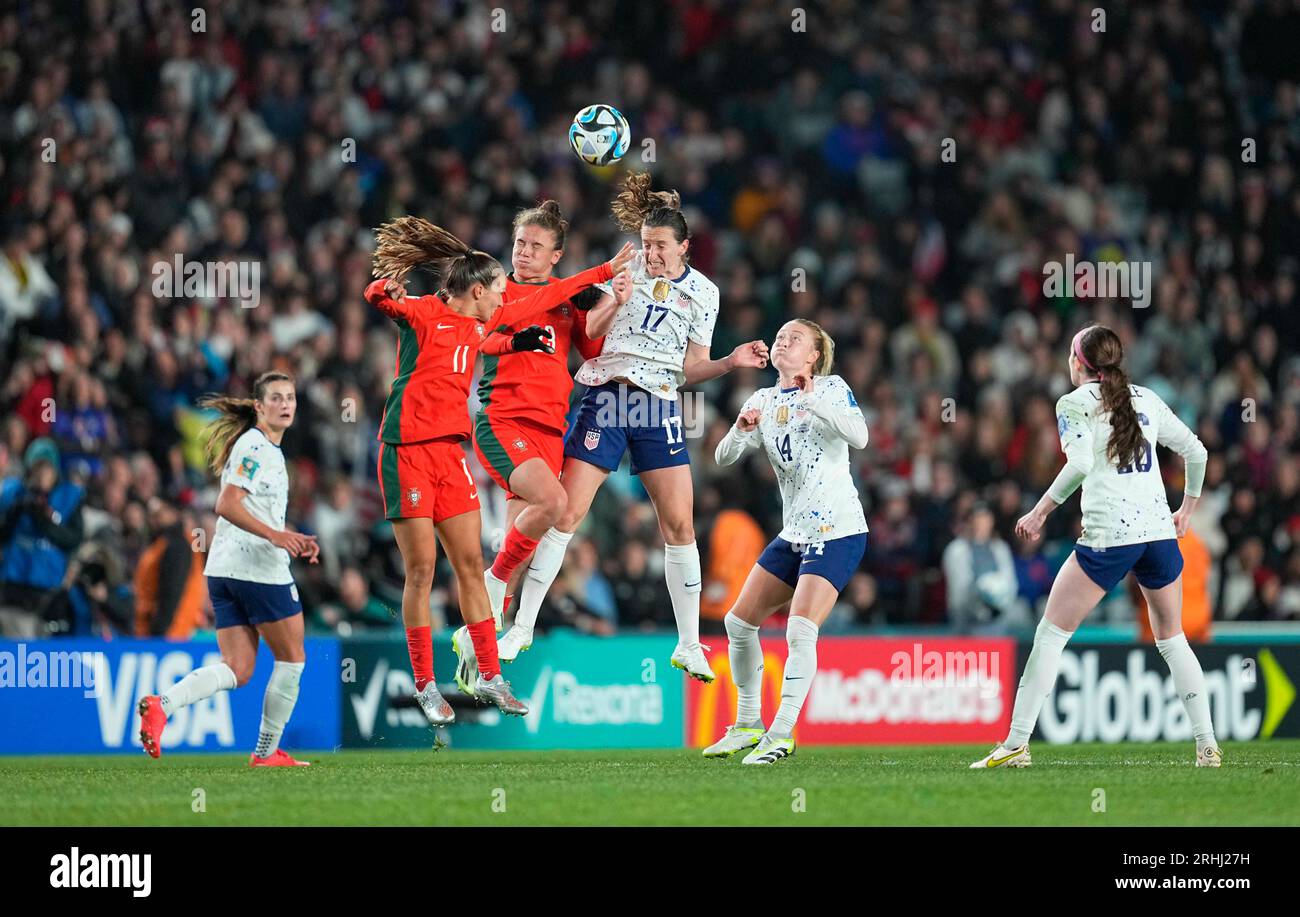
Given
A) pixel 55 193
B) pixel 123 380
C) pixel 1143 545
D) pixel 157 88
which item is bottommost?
pixel 1143 545

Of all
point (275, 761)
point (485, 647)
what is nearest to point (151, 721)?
point (275, 761)

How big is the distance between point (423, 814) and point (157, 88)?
12294mm

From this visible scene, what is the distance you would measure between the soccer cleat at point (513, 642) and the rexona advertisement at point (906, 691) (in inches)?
151

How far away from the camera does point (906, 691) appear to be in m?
14.6

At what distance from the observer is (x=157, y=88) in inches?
726

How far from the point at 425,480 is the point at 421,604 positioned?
730mm

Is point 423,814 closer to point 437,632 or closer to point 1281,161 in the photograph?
point 437,632

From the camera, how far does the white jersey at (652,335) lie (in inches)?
418

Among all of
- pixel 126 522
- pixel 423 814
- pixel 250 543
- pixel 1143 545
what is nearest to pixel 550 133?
pixel 126 522

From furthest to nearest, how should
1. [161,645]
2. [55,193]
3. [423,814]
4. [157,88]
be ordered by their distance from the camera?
[157,88]
[55,193]
[161,645]
[423,814]

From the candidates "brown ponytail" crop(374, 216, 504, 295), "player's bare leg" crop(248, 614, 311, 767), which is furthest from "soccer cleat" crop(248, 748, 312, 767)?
"brown ponytail" crop(374, 216, 504, 295)

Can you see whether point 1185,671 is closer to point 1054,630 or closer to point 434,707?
point 1054,630

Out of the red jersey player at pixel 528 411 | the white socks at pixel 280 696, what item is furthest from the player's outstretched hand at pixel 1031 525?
the white socks at pixel 280 696

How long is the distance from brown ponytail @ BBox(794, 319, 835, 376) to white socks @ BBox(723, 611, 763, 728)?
145 cm
